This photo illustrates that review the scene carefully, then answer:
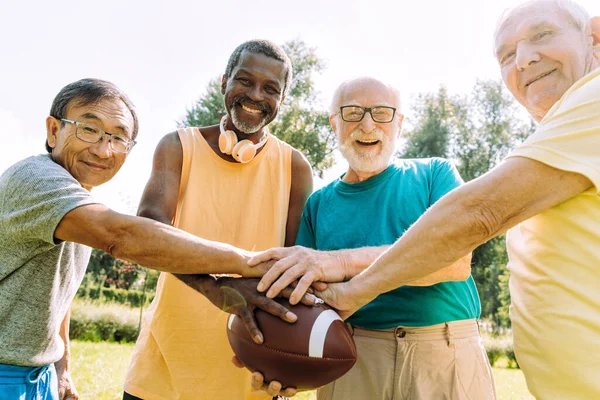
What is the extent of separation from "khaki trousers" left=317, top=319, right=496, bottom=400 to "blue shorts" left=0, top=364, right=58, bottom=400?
1.78m

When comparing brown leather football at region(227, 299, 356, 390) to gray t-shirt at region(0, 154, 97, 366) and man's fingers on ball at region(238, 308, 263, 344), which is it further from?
gray t-shirt at region(0, 154, 97, 366)

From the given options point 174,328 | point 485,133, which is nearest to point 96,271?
point 485,133

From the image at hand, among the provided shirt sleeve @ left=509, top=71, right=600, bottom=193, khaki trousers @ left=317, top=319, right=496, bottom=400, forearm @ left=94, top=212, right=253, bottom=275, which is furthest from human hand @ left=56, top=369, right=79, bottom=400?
shirt sleeve @ left=509, top=71, right=600, bottom=193

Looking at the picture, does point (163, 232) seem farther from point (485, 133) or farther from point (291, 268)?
point (485, 133)

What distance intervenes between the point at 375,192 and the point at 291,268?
0.83m

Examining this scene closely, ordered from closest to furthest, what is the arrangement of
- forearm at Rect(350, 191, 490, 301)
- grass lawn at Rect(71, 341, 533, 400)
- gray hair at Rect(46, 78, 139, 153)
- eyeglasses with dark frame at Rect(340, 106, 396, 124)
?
forearm at Rect(350, 191, 490, 301), gray hair at Rect(46, 78, 139, 153), eyeglasses with dark frame at Rect(340, 106, 396, 124), grass lawn at Rect(71, 341, 533, 400)

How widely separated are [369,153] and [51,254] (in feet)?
6.75

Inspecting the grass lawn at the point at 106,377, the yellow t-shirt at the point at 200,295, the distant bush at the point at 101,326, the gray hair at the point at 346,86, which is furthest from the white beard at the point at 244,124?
the distant bush at the point at 101,326

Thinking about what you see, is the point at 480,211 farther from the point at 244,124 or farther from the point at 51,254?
the point at 51,254

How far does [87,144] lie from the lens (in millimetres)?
3070

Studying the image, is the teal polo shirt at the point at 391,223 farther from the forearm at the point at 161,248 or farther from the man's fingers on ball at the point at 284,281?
the forearm at the point at 161,248

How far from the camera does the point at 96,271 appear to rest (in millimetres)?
42250

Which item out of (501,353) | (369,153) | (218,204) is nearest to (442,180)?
(369,153)

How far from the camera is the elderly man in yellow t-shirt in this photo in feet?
5.94
